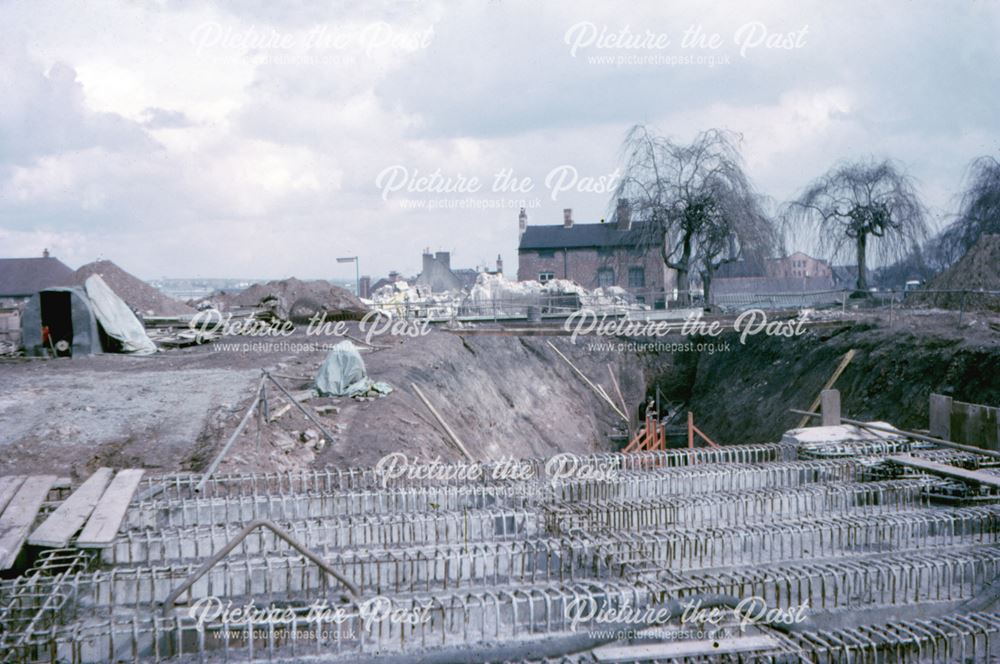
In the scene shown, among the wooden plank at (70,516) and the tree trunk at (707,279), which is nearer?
the wooden plank at (70,516)

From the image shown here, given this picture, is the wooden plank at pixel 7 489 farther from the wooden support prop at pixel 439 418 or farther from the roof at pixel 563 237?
the roof at pixel 563 237

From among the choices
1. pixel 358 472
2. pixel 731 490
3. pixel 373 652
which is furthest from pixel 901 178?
pixel 373 652

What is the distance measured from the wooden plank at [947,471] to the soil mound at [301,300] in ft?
67.9

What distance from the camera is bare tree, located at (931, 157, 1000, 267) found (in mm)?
29859

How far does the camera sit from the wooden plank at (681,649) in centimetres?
460

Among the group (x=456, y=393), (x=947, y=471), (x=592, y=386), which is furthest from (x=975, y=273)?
(x=947, y=471)

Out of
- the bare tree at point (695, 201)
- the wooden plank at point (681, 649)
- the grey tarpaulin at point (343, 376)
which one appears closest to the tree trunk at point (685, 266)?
the bare tree at point (695, 201)

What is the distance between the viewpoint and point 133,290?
31922 mm

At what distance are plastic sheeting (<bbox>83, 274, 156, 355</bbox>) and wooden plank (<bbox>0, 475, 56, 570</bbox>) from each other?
13.8 m

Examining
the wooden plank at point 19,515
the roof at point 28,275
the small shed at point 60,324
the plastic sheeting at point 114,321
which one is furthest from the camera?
the roof at point 28,275

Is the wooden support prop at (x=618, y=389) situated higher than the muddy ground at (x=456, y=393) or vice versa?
the muddy ground at (x=456, y=393)

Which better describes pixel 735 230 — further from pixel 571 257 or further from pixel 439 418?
pixel 571 257

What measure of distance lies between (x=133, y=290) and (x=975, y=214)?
113 ft

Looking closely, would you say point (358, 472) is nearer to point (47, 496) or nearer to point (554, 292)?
point (47, 496)
